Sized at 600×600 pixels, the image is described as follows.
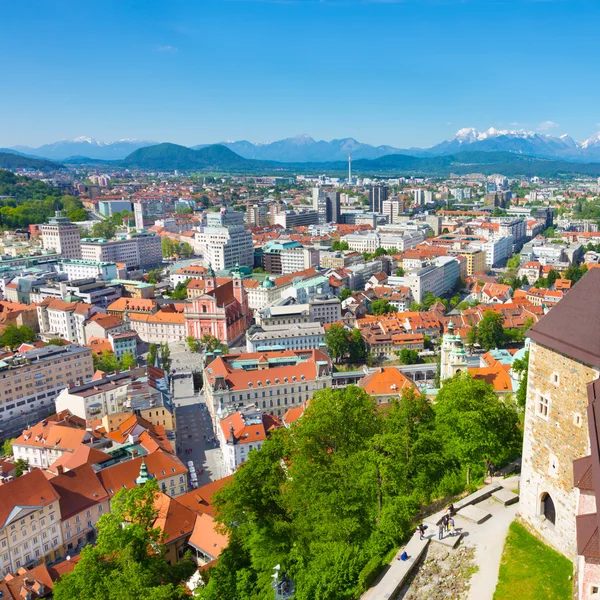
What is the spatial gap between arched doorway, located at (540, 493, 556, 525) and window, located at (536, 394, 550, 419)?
2.59m

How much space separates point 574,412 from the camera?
18094mm

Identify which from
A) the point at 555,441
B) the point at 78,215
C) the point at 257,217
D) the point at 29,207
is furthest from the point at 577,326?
the point at 29,207

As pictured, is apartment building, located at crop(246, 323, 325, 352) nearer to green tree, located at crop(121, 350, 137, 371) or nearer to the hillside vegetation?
green tree, located at crop(121, 350, 137, 371)

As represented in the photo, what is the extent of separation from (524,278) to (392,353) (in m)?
42.7

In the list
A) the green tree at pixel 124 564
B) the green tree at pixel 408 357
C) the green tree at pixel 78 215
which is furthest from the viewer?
the green tree at pixel 78 215

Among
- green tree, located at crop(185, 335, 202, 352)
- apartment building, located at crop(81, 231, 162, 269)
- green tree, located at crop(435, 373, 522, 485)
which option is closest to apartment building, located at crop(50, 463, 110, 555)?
green tree, located at crop(435, 373, 522, 485)

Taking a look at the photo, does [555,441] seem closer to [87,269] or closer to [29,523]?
[29,523]

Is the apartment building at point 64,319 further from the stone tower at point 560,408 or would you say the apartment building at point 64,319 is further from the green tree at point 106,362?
the stone tower at point 560,408

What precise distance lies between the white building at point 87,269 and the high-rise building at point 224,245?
18023 millimetres

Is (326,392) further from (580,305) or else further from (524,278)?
(524,278)

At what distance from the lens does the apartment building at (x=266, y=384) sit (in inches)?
2056

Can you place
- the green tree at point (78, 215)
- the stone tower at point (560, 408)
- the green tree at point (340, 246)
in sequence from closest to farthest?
the stone tower at point (560, 408)
the green tree at point (340, 246)
the green tree at point (78, 215)

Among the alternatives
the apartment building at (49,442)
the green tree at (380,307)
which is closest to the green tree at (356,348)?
the green tree at (380,307)

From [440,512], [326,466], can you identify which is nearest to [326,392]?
[326,466]
